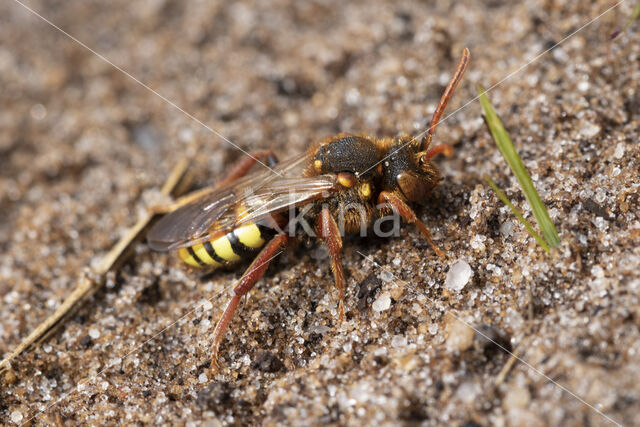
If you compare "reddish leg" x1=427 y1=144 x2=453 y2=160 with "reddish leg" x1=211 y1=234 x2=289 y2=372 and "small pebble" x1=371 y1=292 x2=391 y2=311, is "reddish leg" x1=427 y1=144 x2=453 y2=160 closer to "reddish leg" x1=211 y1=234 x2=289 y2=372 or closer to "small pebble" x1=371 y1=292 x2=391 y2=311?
"small pebble" x1=371 y1=292 x2=391 y2=311

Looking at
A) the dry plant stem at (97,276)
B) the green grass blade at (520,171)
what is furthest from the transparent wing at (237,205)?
the green grass blade at (520,171)

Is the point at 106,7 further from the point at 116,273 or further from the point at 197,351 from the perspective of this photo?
the point at 197,351

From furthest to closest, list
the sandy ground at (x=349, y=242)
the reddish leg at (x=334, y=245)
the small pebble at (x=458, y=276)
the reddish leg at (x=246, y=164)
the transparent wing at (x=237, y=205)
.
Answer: the reddish leg at (x=246, y=164)
the transparent wing at (x=237, y=205)
the reddish leg at (x=334, y=245)
the small pebble at (x=458, y=276)
the sandy ground at (x=349, y=242)

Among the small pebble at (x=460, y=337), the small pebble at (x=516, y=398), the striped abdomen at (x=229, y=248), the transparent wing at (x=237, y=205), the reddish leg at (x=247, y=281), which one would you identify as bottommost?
the small pebble at (x=516, y=398)

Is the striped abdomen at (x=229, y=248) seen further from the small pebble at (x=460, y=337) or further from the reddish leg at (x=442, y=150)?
the small pebble at (x=460, y=337)

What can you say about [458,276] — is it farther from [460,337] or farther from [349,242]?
[349,242]

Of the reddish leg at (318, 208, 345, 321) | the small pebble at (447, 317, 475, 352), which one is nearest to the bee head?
the reddish leg at (318, 208, 345, 321)

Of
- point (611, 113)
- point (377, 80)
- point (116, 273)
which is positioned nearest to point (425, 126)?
point (377, 80)
